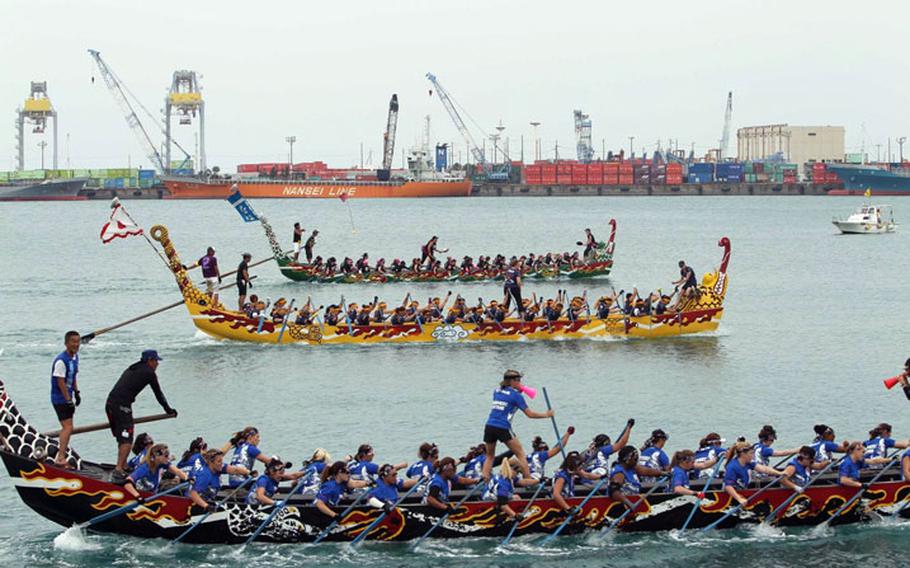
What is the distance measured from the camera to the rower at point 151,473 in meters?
20.1

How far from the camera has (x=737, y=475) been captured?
21.0 m

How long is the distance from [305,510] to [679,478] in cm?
604

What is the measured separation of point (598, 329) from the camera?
4028cm

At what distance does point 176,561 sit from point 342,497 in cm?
279

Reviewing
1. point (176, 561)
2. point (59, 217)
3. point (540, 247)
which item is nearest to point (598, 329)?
point (176, 561)

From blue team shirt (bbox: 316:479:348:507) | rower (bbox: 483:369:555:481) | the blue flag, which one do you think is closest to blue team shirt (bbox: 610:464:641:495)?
rower (bbox: 483:369:555:481)

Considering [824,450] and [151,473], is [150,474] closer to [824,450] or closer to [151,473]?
[151,473]

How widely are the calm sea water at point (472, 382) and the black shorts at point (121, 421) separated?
166 cm

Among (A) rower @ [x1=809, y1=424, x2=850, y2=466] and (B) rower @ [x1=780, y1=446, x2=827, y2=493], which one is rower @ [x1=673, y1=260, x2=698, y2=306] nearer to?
(A) rower @ [x1=809, y1=424, x2=850, y2=466]

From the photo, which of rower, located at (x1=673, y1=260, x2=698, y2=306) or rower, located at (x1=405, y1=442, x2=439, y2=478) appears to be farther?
rower, located at (x1=673, y1=260, x2=698, y2=306)

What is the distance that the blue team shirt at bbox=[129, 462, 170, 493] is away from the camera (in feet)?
66.2

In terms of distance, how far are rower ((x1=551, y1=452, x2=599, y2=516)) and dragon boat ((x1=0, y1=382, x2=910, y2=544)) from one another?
136 millimetres

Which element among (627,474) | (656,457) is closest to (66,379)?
(627,474)

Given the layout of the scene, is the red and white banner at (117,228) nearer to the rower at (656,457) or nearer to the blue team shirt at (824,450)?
the rower at (656,457)
